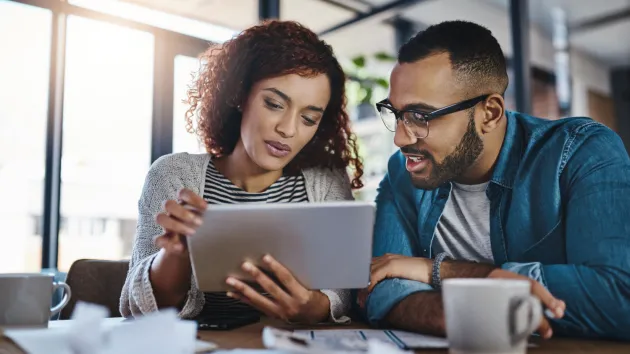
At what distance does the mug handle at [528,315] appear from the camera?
636 millimetres

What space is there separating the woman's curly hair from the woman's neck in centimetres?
8

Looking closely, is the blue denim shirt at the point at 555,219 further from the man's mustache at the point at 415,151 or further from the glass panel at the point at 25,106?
the glass panel at the point at 25,106

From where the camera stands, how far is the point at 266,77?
4.90ft

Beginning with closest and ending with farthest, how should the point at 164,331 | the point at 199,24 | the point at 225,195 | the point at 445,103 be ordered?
1. the point at 164,331
2. the point at 445,103
3. the point at 225,195
4. the point at 199,24

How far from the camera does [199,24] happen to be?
400cm

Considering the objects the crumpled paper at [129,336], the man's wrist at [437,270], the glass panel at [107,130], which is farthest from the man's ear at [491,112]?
the glass panel at [107,130]

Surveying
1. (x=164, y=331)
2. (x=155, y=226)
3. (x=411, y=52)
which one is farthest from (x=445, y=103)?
(x=164, y=331)

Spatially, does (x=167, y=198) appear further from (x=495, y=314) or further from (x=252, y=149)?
(x=495, y=314)

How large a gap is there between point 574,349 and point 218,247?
0.54 m

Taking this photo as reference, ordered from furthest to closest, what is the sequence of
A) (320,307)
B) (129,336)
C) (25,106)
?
(25,106)
(320,307)
(129,336)

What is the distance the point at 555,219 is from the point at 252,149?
30.1 inches

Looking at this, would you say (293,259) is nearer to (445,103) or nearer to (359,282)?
(359,282)

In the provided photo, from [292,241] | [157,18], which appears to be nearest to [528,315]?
[292,241]

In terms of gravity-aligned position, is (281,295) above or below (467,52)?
below
